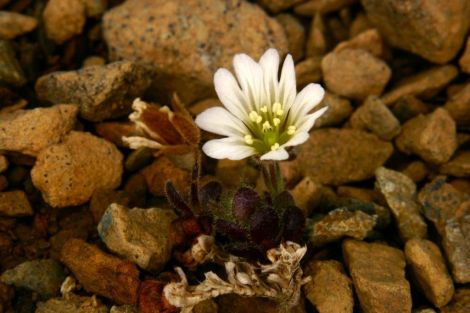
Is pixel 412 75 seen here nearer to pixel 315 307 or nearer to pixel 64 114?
pixel 315 307

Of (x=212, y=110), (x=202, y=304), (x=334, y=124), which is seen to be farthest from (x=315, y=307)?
(x=334, y=124)

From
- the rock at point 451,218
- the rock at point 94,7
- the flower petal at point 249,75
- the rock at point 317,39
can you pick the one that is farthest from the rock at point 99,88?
the rock at point 451,218

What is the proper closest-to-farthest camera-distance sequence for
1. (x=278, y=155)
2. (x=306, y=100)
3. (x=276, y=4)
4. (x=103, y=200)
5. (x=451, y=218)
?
1. (x=278, y=155)
2. (x=306, y=100)
3. (x=451, y=218)
4. (x=103, y=200)
5. (x=276, y=4)

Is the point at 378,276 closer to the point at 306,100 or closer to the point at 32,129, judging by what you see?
the point at 306,100

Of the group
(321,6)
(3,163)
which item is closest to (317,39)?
(321,6)

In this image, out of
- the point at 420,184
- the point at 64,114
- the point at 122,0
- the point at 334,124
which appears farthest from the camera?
the point at 122,0

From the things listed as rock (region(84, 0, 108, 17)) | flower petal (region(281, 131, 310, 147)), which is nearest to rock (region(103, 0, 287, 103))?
rock (region(84, 0, 108, 17))

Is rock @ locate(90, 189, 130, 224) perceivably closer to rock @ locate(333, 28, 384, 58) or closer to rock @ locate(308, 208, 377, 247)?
rock @ locate(308, 208, 377, 247)
